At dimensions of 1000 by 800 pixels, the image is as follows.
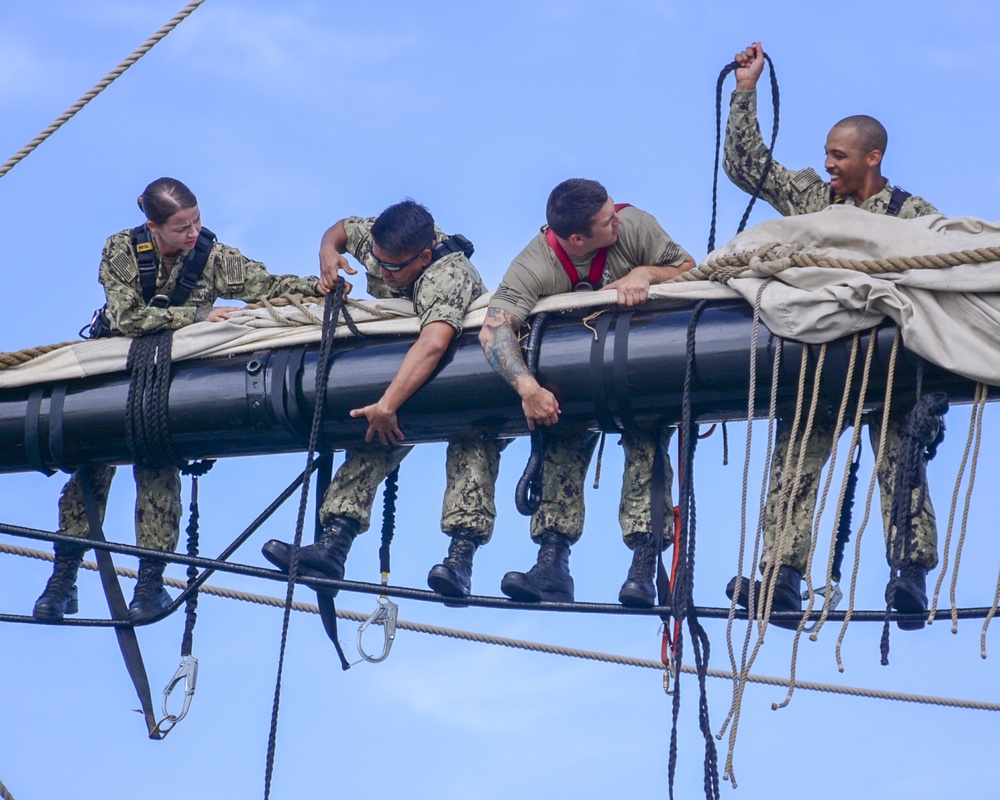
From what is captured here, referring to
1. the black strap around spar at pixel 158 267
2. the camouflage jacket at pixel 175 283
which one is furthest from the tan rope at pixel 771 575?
the black strap around spar at pixel 158 267

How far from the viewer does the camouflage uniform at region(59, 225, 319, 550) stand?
28.6 feet

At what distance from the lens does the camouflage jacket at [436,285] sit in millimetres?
7902

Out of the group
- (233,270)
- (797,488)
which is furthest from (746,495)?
(233,270)

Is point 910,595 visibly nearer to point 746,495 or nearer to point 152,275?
point 746,495

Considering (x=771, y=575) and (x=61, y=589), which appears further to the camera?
(x=61, y=589)

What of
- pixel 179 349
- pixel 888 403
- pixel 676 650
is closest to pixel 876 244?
pixel 888 403

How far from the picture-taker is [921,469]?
7.04 metres

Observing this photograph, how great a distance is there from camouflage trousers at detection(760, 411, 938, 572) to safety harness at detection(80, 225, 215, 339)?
3.11 meters

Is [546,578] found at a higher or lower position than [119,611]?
higher

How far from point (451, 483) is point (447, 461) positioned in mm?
123

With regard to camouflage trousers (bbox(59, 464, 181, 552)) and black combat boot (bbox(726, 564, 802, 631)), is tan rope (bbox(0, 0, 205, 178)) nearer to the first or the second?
camouflage trousers (bbox(59, 464, 181, 552))

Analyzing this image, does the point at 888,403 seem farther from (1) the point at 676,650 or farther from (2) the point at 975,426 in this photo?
(1) the point at 676,650

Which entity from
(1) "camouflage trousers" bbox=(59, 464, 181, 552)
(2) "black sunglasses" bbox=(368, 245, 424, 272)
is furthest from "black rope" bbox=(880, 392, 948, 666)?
(1) "camouflage trousers" bbox=(59, 464, 181, 552)

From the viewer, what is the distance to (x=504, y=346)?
7.59 m
